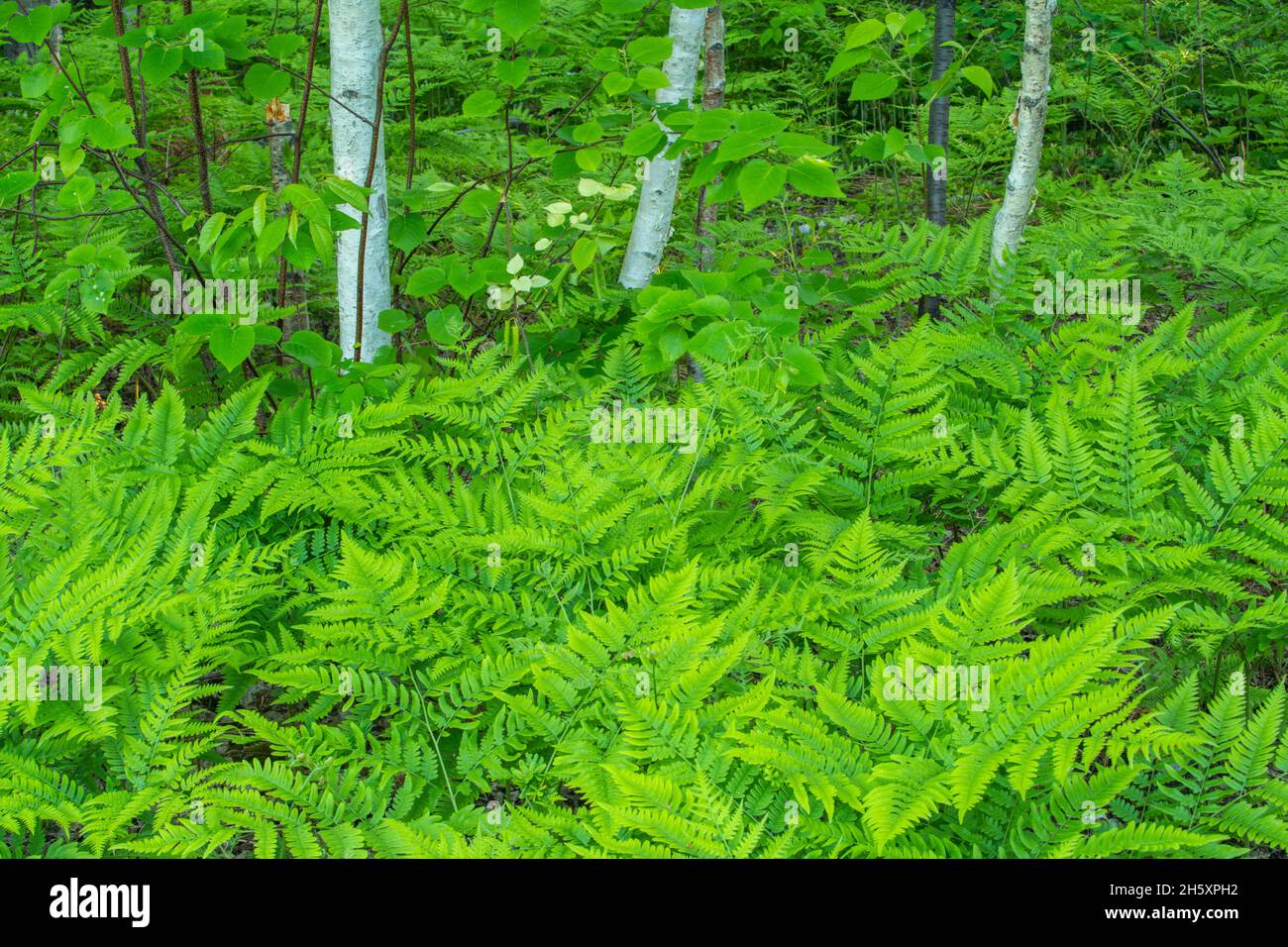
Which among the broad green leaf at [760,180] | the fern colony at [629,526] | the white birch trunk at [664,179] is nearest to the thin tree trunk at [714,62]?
the fern colony at [629,526]

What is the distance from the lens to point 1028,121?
4.02 m

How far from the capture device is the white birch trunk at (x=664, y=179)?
12.5 feet

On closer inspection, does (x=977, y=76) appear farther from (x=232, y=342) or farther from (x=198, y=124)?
(x=198, y=124)

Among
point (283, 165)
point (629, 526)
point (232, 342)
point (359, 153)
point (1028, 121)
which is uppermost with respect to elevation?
point (1028, 121)

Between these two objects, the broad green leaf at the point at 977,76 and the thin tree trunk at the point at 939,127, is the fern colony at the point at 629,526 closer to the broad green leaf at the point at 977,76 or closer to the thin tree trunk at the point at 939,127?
the thin tree trunk at the point at 939,127

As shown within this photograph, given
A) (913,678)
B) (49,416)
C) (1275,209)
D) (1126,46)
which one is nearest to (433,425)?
(49,416)

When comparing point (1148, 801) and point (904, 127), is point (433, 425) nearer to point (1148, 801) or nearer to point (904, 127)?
point (1148, 801)

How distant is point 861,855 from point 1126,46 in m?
6.67

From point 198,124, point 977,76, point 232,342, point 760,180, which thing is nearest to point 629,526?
point 760,180

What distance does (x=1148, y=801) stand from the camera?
2.08 m

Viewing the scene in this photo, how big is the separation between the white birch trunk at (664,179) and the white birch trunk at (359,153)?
40.6 inches

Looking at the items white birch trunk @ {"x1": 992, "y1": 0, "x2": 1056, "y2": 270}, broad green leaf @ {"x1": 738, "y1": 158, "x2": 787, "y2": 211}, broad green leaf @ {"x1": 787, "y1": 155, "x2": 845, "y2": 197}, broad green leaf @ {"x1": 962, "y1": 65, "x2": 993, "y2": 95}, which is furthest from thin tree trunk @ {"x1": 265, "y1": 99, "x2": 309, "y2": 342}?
white birch trunk @ {"x1": 992, "y1": 0, "x2": 1056, "y2": 270}

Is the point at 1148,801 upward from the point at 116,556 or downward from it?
downward

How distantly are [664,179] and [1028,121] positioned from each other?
5.05 feet
